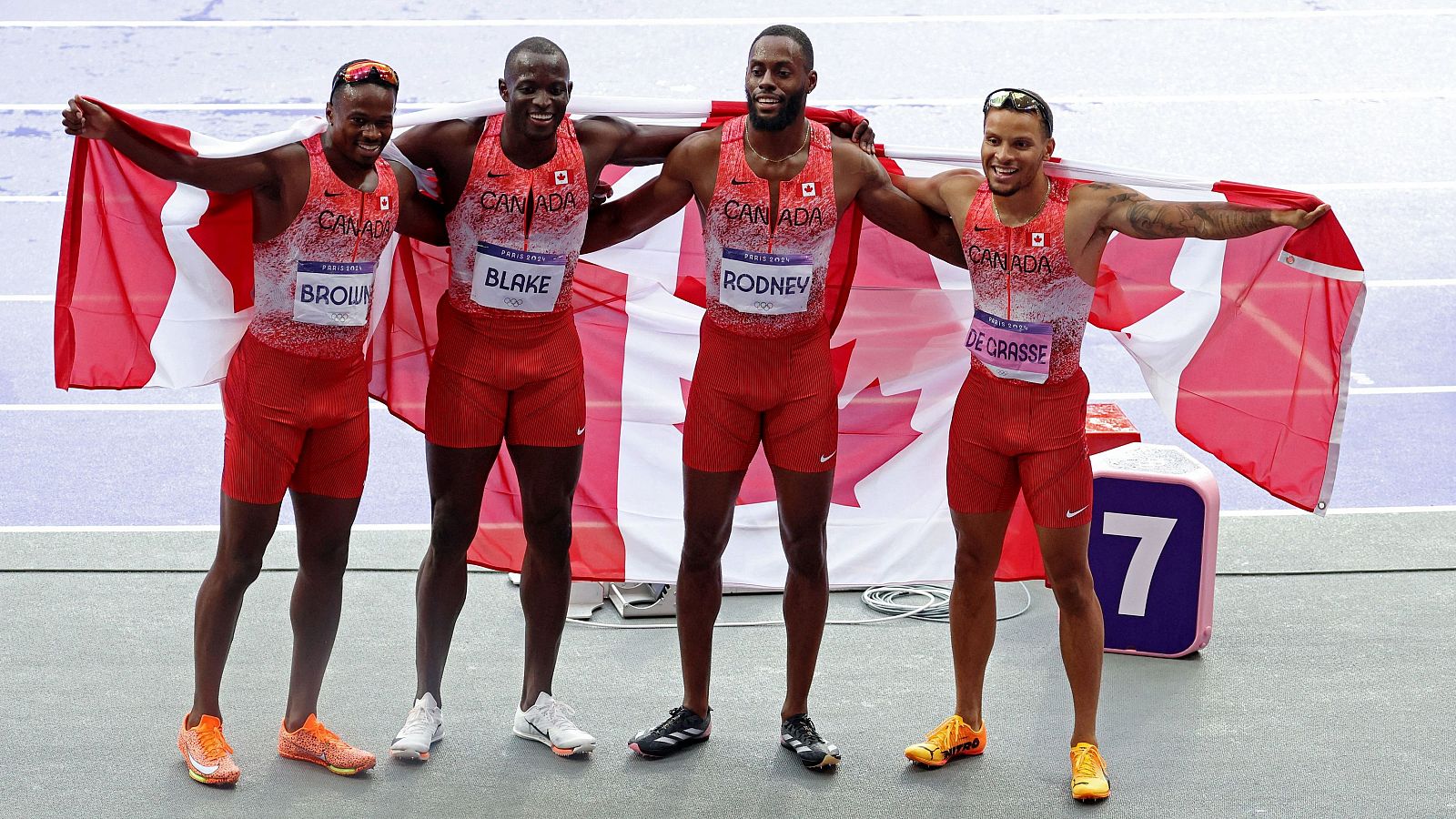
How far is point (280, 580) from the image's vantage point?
17.8 ft

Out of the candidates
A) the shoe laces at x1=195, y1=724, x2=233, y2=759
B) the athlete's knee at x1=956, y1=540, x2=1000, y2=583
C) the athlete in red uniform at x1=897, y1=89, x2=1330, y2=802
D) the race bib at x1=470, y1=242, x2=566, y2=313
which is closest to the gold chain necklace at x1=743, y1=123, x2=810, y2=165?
the athlete in red uniform at x1=897, y1=89, x2=1330, y2=802

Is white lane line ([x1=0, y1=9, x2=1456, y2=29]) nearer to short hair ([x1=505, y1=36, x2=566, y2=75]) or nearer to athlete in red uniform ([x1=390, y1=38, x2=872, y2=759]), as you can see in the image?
athlete in red uniform ([x1=390, y1=38, x2=872, y2=759])

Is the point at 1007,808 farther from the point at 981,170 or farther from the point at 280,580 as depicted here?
the point at 280,580

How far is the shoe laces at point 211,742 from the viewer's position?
4117mm

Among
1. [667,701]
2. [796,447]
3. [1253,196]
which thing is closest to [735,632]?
[667,701]

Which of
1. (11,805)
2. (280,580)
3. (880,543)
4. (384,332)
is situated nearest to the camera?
(11,805)

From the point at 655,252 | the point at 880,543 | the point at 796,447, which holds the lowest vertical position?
the point at 880,543

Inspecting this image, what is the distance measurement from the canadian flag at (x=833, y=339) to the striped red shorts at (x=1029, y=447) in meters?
0.60

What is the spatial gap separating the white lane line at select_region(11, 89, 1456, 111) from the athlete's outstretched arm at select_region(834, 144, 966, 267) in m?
6.20

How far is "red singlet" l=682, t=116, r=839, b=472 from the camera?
160 inches

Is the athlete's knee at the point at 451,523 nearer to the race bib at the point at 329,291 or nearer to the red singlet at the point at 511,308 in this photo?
the red singlet at the point at 511,308

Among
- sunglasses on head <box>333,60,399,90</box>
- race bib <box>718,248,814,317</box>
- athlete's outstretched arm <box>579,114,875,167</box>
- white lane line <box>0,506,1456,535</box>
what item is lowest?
white lane line <box>0,506,1456,535</box>

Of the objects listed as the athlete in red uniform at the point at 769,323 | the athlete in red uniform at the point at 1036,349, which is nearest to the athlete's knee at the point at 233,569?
the athlete in red uniform at the point at 769,323

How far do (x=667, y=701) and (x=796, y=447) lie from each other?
97 cm
